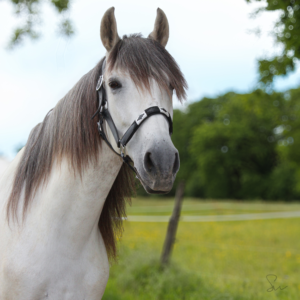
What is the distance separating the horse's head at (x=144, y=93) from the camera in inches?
54.1

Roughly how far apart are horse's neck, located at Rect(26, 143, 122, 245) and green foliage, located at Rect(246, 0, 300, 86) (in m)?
2.57

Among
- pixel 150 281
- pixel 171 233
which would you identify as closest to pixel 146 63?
pixel 150 281

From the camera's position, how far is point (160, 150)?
4.45ft

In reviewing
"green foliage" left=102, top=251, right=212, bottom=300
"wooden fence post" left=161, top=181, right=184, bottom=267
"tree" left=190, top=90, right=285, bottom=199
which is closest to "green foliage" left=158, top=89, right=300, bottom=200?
"tree" left=190, top=90, right=285, bottom=199

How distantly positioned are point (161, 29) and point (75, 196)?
115cm

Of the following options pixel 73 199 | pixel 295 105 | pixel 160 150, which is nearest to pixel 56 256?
pixel 73 199

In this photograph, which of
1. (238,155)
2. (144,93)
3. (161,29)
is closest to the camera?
(144,93)

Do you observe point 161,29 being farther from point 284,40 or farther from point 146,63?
point 284,40

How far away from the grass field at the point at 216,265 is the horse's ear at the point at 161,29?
2130 mm

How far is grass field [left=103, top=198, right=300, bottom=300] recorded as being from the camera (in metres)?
4.19

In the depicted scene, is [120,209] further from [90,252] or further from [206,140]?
[206,140]

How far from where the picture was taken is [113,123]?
5.28 ft

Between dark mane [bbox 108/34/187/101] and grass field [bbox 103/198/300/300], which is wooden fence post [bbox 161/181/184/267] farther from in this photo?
dark mane [bbox 108/34/187/101]

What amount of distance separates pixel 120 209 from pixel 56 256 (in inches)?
22.1
